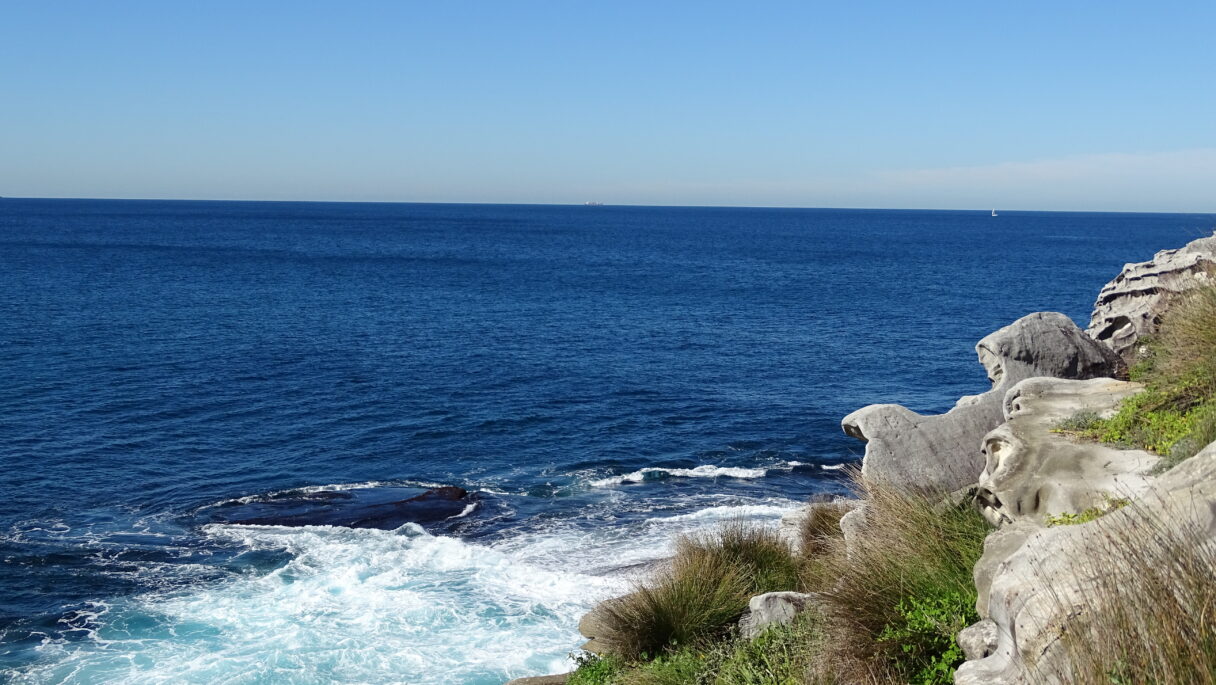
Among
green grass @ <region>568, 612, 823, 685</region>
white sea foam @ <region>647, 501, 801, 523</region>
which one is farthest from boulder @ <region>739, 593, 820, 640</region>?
white sea foam @ <region>647, 501, 801, 523</region>

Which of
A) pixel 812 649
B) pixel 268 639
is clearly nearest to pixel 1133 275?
pixel 812 649

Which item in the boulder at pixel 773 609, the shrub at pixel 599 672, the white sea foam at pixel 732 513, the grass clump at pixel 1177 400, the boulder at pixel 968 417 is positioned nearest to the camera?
the grass clump at pixel 1177 400

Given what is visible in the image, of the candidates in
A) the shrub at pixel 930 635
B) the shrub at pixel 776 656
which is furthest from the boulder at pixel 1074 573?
the shrub at pixel 776 656

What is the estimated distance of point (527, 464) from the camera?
113 feet

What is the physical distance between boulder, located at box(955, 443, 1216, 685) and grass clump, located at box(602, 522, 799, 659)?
7001 millimetres

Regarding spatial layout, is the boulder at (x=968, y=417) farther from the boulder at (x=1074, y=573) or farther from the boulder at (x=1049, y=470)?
the boulder at (x=1074, y=573)

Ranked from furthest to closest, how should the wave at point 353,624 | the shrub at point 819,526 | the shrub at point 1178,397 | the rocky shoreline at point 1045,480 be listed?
the wave at point 353,624, the shrub at point 819,526, the shrub at point 1178,397, the rocky shoreline at point 1045,480

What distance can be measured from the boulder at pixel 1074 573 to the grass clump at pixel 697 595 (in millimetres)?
7001

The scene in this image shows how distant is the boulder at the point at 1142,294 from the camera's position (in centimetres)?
2162

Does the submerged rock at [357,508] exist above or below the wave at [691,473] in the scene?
below

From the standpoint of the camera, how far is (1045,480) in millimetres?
12055

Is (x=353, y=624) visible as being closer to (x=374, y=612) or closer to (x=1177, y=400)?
(x=374, y=612)

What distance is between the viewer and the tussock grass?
569 centimetres

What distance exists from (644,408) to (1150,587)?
118 ft
